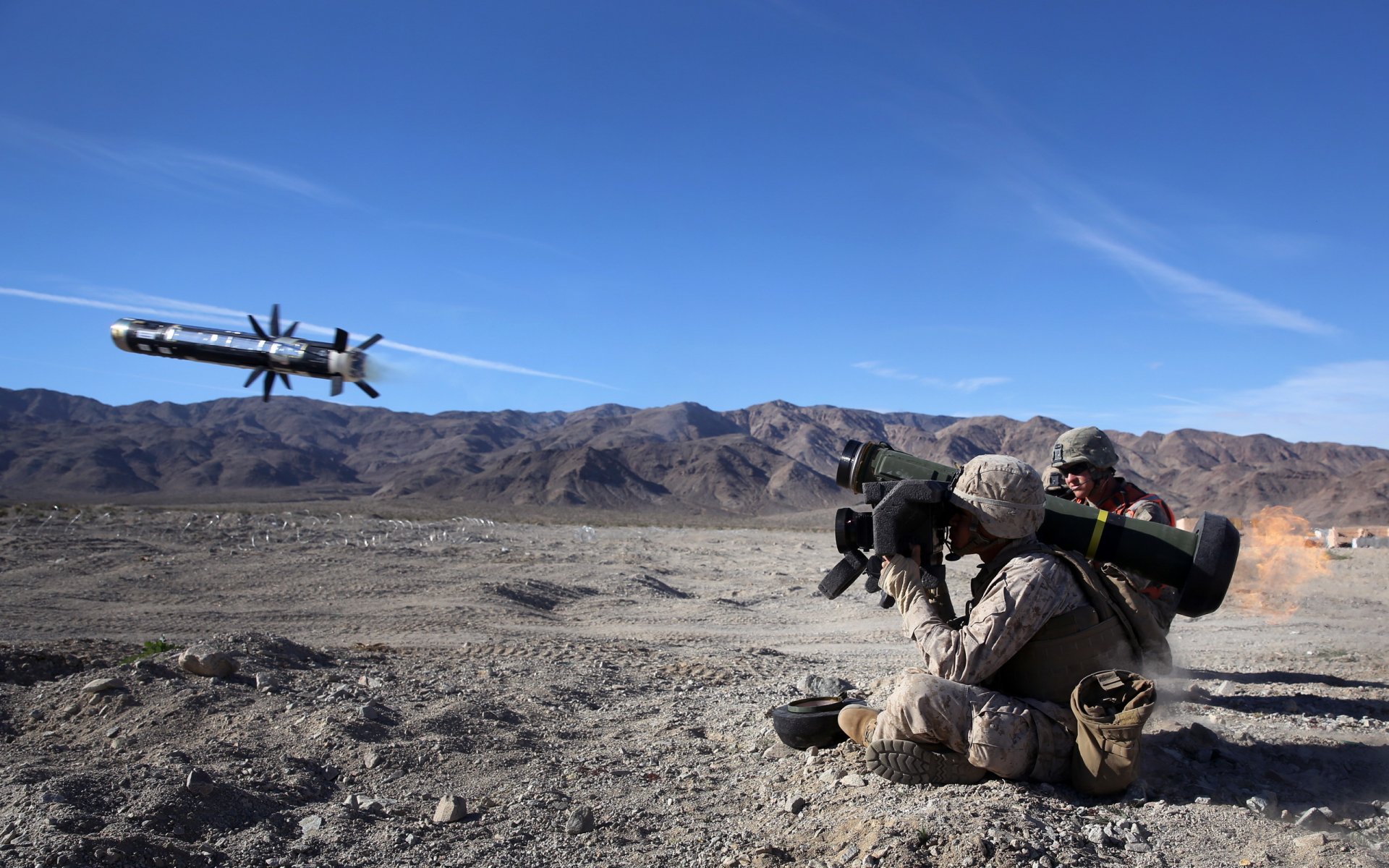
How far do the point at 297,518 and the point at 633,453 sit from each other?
7661cm

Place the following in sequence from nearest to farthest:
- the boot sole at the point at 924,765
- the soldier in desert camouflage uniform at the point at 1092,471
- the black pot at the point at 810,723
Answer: the boot sole at the point at 924,765, the black pot at the point at 810,723, the soldier in desert camouflage uniform at the point at 1092,471

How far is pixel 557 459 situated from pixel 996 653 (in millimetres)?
95507

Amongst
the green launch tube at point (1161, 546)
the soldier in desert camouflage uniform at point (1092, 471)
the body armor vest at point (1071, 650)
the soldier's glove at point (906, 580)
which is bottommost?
the body armor vest at point (1071, 650)

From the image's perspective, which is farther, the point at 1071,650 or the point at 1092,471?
the point at 1092,471

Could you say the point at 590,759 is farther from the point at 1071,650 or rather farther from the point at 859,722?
the point at 1071,650

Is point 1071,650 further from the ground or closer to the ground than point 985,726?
further from the ground

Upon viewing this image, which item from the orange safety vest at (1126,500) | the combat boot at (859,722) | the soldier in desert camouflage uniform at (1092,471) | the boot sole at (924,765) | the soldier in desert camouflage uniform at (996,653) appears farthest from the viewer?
the soldier in desert camouflage uniform at (1092,471)

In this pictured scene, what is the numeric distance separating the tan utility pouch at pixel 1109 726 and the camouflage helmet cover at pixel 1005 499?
0.72 m

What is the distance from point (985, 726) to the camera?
395 cm

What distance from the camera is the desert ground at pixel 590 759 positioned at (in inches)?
151

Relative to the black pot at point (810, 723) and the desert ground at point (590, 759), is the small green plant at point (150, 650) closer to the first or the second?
the desert ground at point (590, 759)

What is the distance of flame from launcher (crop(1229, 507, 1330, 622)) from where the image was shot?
10.5m

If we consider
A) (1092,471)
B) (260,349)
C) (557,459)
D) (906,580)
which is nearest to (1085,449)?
(1092,471)

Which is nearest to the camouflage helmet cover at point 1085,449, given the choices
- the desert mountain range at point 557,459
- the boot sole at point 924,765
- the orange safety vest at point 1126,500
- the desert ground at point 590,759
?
the orange safety vest at point 1126,500
